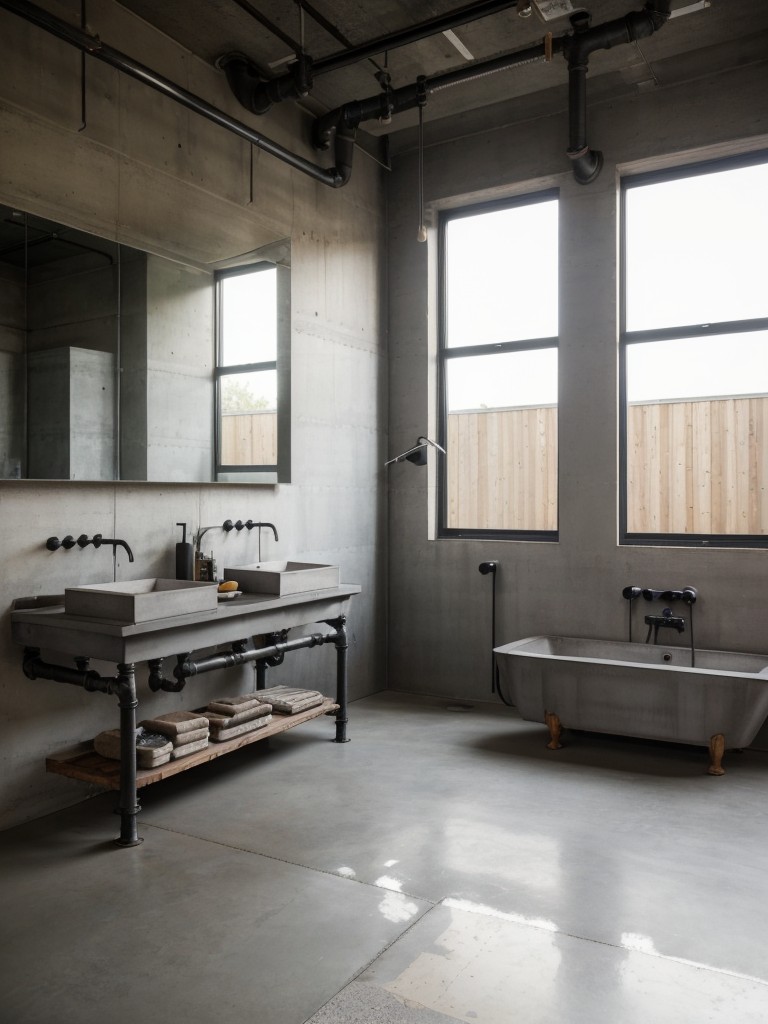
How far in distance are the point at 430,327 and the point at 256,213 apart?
1516mm

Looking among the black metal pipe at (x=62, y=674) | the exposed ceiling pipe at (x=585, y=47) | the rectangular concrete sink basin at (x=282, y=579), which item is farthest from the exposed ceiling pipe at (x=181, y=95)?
the black metal pipe at (x=62, y=674)

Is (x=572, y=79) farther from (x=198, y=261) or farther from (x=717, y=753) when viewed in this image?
(x=717, y=753)

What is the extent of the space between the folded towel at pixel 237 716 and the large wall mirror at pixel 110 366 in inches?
45.2

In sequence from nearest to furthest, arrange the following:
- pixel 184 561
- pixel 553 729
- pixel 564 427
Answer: pixel 184 561
pixel 553 729
pixel 564 427

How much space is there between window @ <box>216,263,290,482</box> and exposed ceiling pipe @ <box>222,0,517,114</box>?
877 millimetres

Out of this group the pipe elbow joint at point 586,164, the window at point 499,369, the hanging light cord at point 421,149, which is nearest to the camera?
the hanging light cord at point 421,149

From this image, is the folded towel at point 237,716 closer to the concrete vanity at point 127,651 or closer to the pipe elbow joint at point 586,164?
the concrete vanity at point 127,651

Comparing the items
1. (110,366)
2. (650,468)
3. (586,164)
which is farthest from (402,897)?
(586,164)

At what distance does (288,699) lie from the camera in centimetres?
410

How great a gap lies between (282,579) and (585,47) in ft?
10.2

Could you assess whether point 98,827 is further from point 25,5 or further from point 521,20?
point 521,20

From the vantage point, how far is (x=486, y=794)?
3.52 meters

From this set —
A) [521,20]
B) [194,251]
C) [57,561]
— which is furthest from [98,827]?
[521,20]

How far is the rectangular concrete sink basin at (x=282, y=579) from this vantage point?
153 inches
